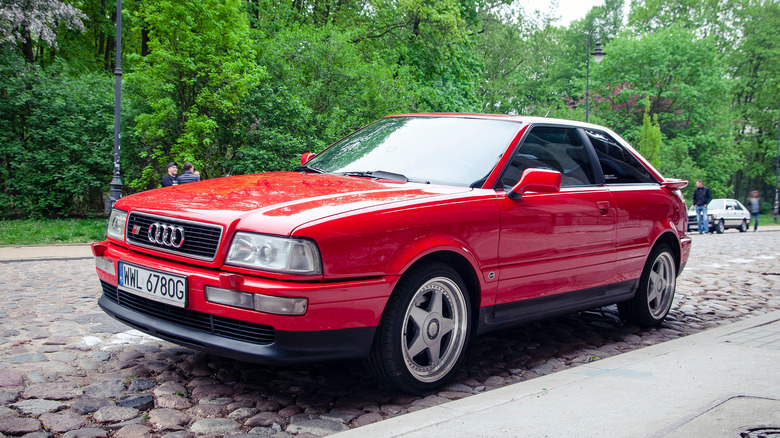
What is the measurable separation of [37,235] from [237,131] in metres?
5.59

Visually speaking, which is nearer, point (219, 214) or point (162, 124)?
point (219, 214)

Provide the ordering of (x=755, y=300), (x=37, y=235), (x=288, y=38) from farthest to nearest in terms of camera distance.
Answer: (x=288, y=38)
(x=37, y=235)
(x=755, y=300)

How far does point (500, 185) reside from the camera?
13.8ft

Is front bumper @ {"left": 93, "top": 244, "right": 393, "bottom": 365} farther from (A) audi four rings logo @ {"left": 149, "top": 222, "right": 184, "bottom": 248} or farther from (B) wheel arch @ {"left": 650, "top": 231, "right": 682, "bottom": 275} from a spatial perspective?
(B) wheel arch @ {"left": 650, "top": 231, "right": 682, "bottom": 275}

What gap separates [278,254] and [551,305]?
2151 mm

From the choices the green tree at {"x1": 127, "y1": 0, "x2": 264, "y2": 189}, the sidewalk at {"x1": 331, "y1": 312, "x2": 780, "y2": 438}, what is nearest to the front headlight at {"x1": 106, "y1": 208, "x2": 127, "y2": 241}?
the sidewalk at {"x1": 331, "y1": 312, "x2": 780, "y2": 438}

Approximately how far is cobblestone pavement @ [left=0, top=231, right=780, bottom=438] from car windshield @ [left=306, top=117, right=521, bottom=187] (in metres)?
1.27

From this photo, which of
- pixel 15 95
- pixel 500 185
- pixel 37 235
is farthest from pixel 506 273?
pixel 15 95

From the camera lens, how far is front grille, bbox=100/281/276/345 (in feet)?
10.4

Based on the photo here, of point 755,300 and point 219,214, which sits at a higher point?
point 219,214

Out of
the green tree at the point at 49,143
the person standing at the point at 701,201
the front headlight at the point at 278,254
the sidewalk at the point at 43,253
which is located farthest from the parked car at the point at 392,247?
the person standing at the point at 701,201

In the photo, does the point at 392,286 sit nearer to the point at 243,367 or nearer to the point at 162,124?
the point at 243,367

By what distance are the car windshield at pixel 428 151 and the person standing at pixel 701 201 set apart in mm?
23458

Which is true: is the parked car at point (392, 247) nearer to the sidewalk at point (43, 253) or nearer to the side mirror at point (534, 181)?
the side mirror at point (534, 181)
